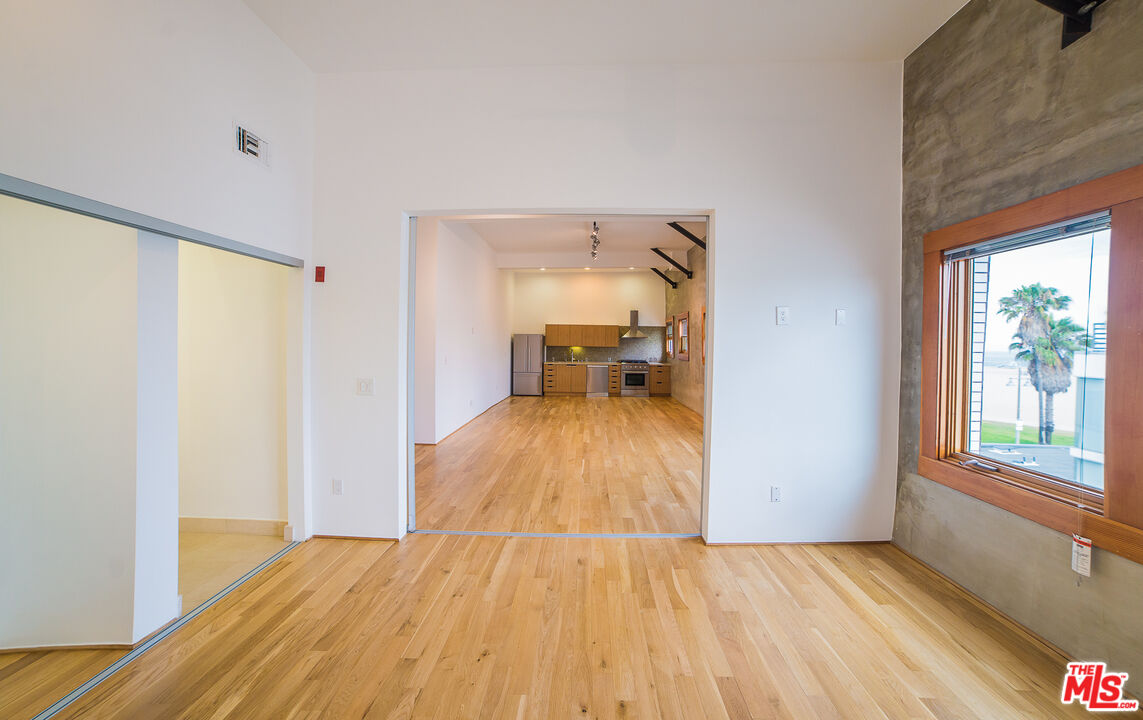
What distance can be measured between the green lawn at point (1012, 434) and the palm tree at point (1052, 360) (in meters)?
0.04

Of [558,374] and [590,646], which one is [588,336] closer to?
[558,374]

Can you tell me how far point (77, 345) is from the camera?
199 cm

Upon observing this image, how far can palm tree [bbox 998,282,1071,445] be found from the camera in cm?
216

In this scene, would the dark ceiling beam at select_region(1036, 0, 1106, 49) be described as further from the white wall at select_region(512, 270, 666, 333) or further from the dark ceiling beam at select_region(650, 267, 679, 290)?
the white wall at select_region(512, 270, 666, 333)

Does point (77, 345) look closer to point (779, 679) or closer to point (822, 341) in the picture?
point (779, 679)

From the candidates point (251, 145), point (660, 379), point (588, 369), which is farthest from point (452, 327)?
point (660, 379)

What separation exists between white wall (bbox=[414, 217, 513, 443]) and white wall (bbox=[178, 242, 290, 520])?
8.99 ft

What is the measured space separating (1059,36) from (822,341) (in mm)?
1724

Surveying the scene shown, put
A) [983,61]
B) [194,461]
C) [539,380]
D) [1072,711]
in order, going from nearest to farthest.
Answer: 1. [1072,711]
2. [983,61]
3. [194,461]
4. [539,380]

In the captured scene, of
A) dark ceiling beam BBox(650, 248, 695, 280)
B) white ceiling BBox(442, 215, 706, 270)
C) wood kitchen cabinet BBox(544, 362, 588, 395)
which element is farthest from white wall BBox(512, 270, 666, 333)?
dark ceiling beam BBox(650, 248, 695, 280)

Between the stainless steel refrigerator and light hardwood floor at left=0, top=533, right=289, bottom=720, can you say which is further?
the stainless steel refrigerator

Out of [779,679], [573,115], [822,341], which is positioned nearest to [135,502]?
[779,679]

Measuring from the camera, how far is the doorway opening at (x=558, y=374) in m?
3.55

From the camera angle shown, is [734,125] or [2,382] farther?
[734,125]
